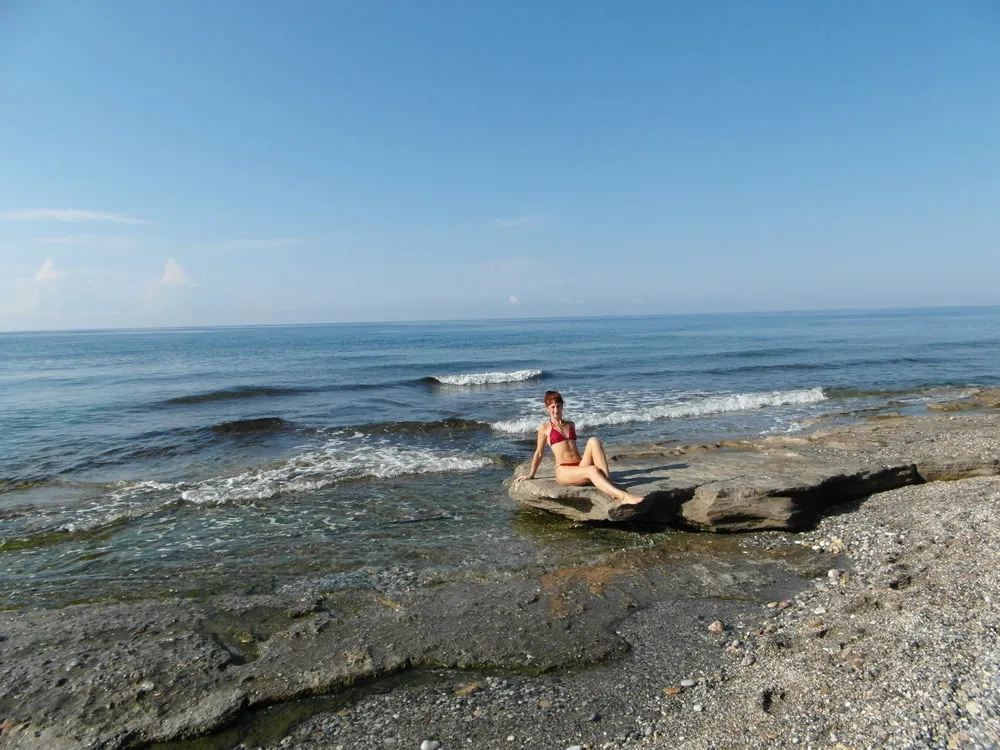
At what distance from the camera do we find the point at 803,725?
3.99 metres

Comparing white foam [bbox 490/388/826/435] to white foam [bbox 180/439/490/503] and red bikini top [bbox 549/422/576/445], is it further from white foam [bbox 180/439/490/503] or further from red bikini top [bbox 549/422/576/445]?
→ red bikini top [bbox 549/422/576/445]

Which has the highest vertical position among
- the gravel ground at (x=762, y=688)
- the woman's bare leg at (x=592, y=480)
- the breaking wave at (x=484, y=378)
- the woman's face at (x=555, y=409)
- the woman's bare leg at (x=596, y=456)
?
the woman's face at (x=555, y=409)

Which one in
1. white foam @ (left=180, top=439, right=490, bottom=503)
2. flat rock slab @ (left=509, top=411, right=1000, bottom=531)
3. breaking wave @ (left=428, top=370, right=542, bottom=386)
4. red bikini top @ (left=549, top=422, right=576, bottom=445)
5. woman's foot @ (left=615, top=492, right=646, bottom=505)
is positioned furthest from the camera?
breaking wave @ (left=428, top=370, right=542, bottom=386)

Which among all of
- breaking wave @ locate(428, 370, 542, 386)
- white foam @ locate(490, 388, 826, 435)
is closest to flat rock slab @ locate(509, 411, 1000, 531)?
white foam @ locate(490, 388, 826, 435)

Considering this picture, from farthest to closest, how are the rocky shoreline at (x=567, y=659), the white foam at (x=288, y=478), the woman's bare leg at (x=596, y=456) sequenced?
the white foam at (x=288, y=478) → the woman's bare leg at (x=596, y=456) → the rocky shoreline at (x=567, y=659)

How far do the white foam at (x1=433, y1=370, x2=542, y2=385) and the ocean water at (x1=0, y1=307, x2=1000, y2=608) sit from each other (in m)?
0.18

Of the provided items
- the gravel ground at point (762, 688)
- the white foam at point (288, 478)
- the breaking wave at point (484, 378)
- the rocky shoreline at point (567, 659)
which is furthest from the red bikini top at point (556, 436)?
the breaking wave at point (484, 378)

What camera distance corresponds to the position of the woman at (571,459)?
878 cm

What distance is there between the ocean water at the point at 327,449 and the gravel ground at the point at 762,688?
8.63 feet

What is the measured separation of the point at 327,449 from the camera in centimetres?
1562

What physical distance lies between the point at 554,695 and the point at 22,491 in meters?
12.9

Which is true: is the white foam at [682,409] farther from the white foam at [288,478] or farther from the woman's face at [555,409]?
the woman's face at [555,409]

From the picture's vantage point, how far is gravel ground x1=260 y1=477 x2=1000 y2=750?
3.95m

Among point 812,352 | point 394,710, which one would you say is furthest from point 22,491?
point 812,352
